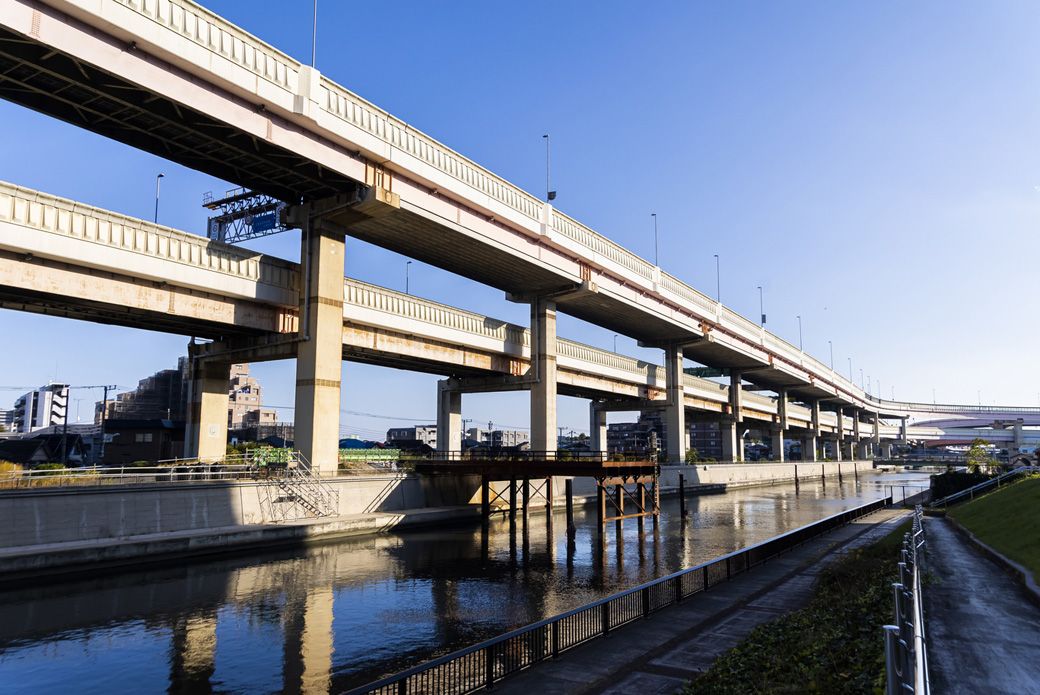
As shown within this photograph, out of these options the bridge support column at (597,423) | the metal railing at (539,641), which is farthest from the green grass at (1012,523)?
the bridge support column at (597,423)

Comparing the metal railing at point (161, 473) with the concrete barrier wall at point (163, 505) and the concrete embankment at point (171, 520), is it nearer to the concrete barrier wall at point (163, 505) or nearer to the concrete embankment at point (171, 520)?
the concrete barrier wall at point (163, 505)

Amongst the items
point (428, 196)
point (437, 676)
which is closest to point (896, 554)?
point (437, 676)

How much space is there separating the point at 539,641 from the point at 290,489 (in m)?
27.8

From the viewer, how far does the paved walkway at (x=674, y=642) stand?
509 inches

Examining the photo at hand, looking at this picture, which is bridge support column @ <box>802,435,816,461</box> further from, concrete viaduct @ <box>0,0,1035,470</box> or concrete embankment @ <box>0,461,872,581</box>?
concrete embankment @ <box>0,461,872,581</box>

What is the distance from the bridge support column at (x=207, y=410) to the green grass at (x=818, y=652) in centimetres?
4094

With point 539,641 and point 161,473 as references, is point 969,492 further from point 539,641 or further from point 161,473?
point 161,473

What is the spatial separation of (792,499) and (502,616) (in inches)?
2661

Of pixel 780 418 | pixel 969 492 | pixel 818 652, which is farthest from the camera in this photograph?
pixel 780 418

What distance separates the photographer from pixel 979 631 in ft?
48.0

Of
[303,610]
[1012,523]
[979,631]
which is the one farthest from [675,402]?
[979,631]

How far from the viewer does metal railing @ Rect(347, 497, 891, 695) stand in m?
12.2

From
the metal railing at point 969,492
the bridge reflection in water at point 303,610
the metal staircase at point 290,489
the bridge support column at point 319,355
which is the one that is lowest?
the bridge reflection in water at point 303,610

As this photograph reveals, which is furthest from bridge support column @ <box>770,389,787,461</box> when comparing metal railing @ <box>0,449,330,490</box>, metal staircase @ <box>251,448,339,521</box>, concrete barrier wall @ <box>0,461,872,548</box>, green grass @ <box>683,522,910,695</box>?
green grass @ <box>683,522,910,695</box>
